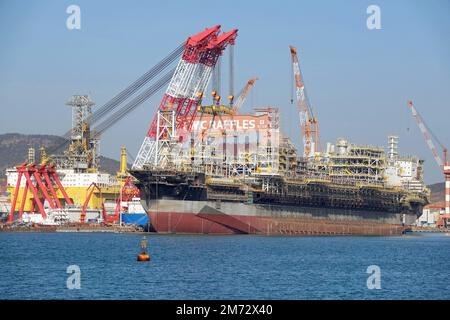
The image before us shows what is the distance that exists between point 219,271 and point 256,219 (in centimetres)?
4999

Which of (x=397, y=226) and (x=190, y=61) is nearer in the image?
(x=190, y=61)

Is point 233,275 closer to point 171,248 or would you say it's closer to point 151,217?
point 171,248

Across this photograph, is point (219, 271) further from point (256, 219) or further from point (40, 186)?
point (40, 186)

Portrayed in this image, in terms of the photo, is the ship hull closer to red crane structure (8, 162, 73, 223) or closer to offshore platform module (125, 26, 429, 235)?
offshore platform module (125, 26, 429, 235)

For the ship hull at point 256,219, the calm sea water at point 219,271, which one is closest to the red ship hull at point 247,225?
the ship hull at point 256,219

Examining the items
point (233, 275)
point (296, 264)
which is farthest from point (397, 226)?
Result: point (233, 275)

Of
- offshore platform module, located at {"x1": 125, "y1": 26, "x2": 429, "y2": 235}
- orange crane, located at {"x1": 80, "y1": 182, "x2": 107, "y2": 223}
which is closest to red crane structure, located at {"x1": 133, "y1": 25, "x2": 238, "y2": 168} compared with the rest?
offshore platform module, located at {"x1": 125, "y1": 26, "x2": 429, "y2": 235}

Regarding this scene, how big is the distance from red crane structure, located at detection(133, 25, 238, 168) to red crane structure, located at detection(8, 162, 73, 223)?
26.2 m

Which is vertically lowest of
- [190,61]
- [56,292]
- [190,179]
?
[56,292]

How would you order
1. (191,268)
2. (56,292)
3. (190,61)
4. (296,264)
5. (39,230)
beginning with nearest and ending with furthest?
1. (56,292)
2. (191,268)
3. (296,264)
4. (190,61)
5. (39,230)

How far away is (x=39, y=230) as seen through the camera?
136000 millimetres

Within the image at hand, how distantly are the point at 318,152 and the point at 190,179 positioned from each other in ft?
150

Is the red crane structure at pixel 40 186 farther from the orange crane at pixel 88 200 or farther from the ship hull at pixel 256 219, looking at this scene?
the ship hull at pixel 256 219
